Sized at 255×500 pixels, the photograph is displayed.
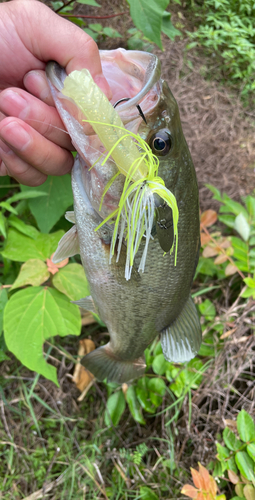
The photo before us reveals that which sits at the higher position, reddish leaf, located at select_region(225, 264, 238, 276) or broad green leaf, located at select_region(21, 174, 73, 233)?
broad green leaf, located at select_region(21, 174, 73, 233)

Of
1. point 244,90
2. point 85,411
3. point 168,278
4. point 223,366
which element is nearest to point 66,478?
point 85,411

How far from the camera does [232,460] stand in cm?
188

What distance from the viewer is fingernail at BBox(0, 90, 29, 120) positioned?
0.99 meters

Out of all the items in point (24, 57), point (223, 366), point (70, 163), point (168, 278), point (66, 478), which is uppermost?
point (24, 57)

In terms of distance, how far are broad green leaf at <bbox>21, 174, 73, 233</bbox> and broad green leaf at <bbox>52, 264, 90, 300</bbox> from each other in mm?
300

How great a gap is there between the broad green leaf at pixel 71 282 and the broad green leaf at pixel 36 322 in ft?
0.18

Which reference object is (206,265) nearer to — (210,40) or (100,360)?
(100,360)

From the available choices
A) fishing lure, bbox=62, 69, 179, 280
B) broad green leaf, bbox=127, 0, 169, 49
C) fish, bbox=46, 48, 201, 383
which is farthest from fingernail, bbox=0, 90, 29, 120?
broad green leaf, bbox=127, 0, 169, 49

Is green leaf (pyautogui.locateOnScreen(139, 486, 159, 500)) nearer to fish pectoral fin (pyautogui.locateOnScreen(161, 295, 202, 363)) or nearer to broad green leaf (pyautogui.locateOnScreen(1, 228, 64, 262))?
fish pectoral fin (pyautogui.locateOnScreen(161, 295, 202, 363))

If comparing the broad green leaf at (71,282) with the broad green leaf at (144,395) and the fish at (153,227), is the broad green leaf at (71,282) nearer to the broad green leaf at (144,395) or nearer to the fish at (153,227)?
the fish at (153,227)

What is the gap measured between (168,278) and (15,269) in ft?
4.47

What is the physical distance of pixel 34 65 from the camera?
106 centimetres

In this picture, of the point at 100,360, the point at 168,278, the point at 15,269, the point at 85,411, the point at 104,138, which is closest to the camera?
the point at 104,138

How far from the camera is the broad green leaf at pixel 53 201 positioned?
73.9 inches
